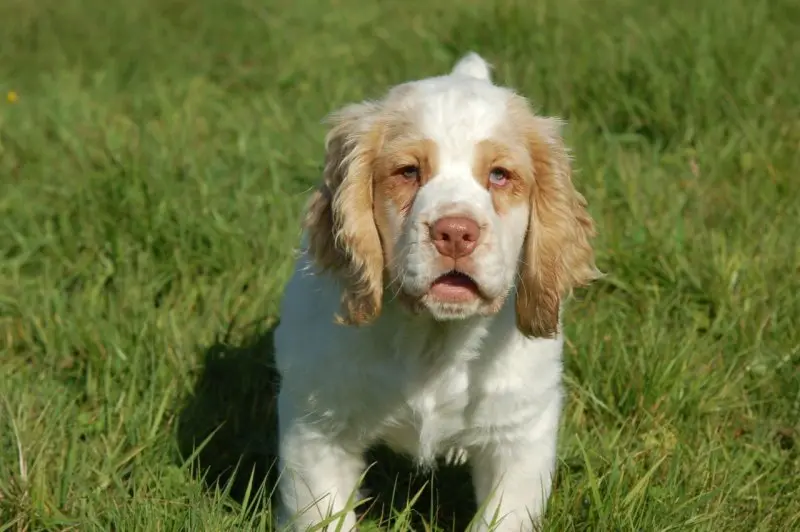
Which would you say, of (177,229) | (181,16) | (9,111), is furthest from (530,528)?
(181,16)

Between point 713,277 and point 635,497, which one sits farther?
point 713,277

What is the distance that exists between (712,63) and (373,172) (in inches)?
114

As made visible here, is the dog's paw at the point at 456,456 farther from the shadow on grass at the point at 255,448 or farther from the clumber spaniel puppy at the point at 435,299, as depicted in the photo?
the shadow on grass at the point at 255,448

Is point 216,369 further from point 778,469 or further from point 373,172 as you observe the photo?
point 778,469

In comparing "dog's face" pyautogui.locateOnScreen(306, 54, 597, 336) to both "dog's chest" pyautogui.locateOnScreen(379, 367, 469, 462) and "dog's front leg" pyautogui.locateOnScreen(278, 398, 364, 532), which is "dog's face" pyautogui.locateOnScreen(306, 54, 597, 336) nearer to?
"dog's chest" pyautogui.locateOnScreen(379, 367, 469, 462)

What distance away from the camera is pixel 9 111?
17.9ft

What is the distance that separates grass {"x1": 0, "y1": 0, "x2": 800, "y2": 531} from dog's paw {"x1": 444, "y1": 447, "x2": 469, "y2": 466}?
17cm

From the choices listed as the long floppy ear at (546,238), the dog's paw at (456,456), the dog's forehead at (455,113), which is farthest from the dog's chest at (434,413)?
the dog's forehead at (455,113)

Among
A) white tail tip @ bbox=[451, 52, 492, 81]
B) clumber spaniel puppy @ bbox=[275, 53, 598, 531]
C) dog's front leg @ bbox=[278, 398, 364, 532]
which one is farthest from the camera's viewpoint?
white tail tip @ bbox=[451, 52, 492, 81]

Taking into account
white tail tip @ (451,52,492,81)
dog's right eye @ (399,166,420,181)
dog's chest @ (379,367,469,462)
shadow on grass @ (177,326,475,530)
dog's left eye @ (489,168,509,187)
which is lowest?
shadow on grass @ (177,326,475,530)

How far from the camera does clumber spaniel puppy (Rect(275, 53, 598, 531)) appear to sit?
2.64 metres

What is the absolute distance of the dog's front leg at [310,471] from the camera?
118 inches

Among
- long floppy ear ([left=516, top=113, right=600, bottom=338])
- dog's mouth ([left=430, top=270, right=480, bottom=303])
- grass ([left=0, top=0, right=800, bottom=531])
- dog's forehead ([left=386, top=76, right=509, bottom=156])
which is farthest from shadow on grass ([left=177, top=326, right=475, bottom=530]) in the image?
dog's forehead ([left=386, top=76, right=509, bottom=156])

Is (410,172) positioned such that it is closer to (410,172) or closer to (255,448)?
(410,172)
